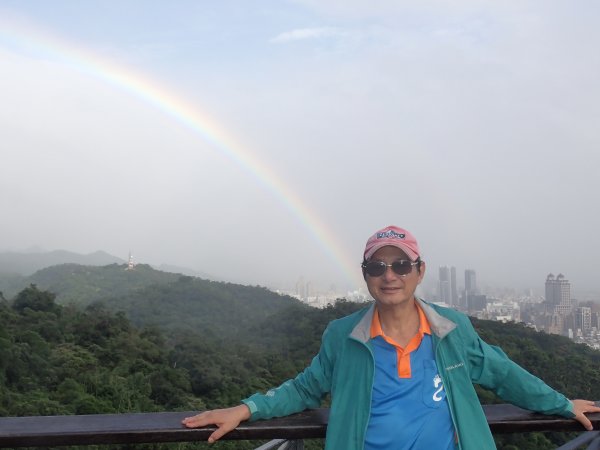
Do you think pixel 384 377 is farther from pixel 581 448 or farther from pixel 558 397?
pixel 581 448

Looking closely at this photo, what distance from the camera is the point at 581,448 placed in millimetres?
1874

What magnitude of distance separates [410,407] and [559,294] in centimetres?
3375

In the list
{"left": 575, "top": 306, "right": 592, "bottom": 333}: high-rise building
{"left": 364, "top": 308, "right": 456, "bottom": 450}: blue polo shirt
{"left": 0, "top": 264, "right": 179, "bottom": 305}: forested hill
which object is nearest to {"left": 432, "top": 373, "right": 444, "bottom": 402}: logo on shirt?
{"left": 364, "top": 308, "right": 456, "bottom": 450}: blue polo shirt

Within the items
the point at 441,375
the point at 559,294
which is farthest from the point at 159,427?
the point at 559,294

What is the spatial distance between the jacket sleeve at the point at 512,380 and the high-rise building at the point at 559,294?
31.8 meters

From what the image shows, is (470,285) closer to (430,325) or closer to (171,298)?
(171,298)

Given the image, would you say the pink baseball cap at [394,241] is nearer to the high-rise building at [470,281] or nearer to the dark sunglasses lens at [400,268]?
the dark sunglasses lens at [400,268]

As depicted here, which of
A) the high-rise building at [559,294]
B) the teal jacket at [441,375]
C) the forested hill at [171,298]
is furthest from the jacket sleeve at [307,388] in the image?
the high-rise building at [559,294]

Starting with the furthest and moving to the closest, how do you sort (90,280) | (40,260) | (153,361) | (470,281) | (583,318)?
(40,260), (90,280), (470,281), (583,318), (153,361)

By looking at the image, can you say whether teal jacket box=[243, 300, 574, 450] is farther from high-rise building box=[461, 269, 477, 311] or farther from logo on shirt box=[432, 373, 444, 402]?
high-rise building box=[461, 269, 477, 311]

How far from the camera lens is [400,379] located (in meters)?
1.51

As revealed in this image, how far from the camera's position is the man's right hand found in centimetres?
146

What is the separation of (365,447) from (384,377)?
0.18 metres

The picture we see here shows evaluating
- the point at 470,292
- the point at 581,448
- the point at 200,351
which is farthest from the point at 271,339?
the point at 581,448
